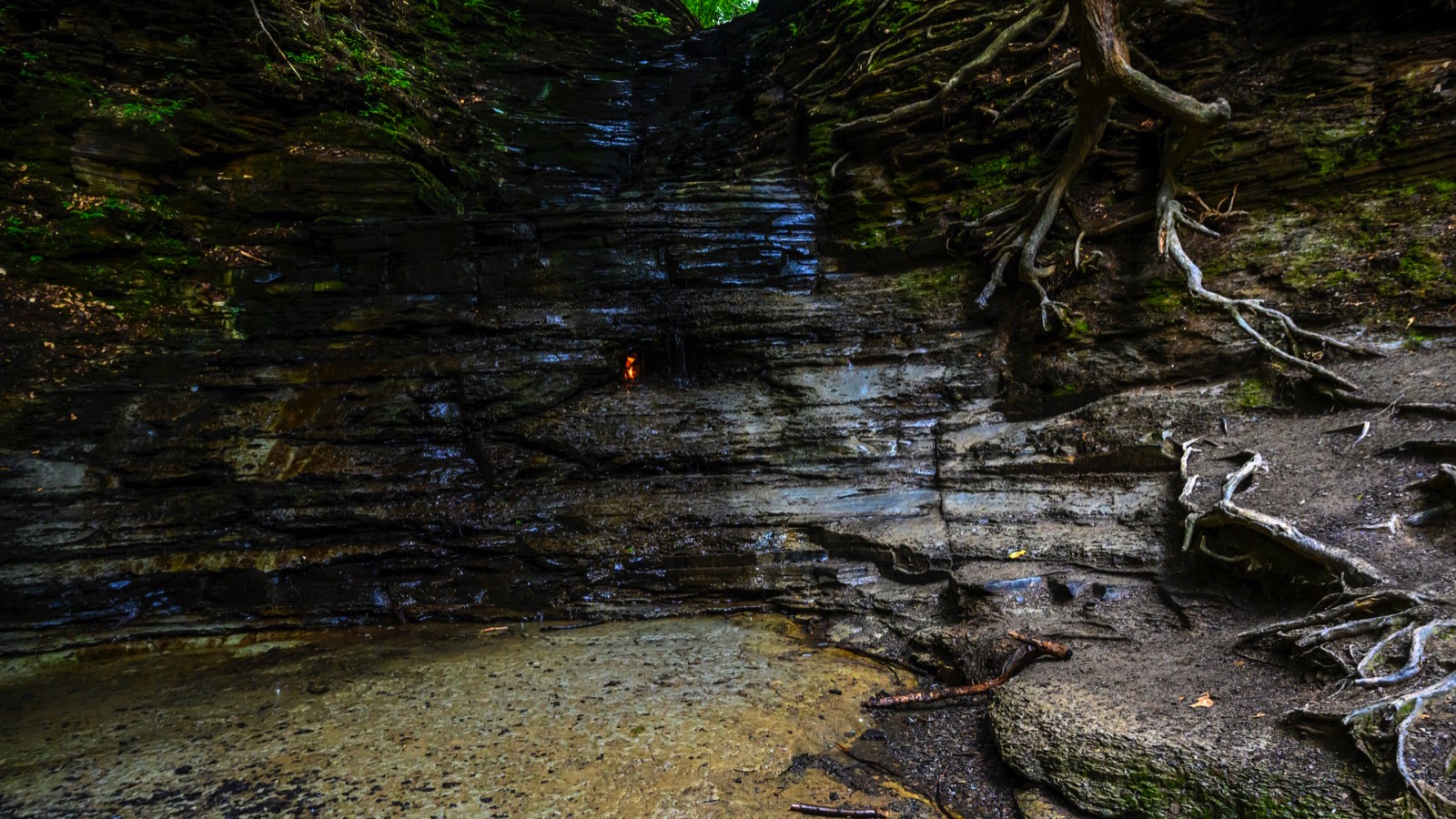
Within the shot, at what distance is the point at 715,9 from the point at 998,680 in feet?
69.8

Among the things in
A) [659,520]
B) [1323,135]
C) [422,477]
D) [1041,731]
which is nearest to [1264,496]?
[1041,731]

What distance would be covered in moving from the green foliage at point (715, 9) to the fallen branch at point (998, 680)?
67.7 feet

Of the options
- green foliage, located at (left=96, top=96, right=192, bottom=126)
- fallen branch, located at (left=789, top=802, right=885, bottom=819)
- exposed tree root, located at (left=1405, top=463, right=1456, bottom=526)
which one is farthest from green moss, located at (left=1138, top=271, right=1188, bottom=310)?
green foliage, located at (left=96, top=96, right=192, bottom=126)

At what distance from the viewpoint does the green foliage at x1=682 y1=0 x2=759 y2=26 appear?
19.7 meters

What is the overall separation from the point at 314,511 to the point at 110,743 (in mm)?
2525

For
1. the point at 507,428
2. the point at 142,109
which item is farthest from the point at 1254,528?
the point at 142,109

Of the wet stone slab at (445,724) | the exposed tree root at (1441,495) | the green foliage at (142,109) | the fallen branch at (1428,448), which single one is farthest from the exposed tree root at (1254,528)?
the green foliage at (142,109)

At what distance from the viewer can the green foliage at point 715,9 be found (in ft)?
64.5

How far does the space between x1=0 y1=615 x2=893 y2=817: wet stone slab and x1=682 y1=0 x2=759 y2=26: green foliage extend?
65.8 feet

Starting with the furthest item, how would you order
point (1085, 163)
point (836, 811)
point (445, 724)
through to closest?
point (1085, 163) < point (445, 724) < point (836, 811)

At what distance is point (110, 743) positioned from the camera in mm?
3949

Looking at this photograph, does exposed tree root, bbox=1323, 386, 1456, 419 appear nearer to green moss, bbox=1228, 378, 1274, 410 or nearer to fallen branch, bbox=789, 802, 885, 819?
green moss, bbox=1228, 378, 1274, 410

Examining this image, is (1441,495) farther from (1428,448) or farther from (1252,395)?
(1252,395)

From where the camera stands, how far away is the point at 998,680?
13.1 ft
